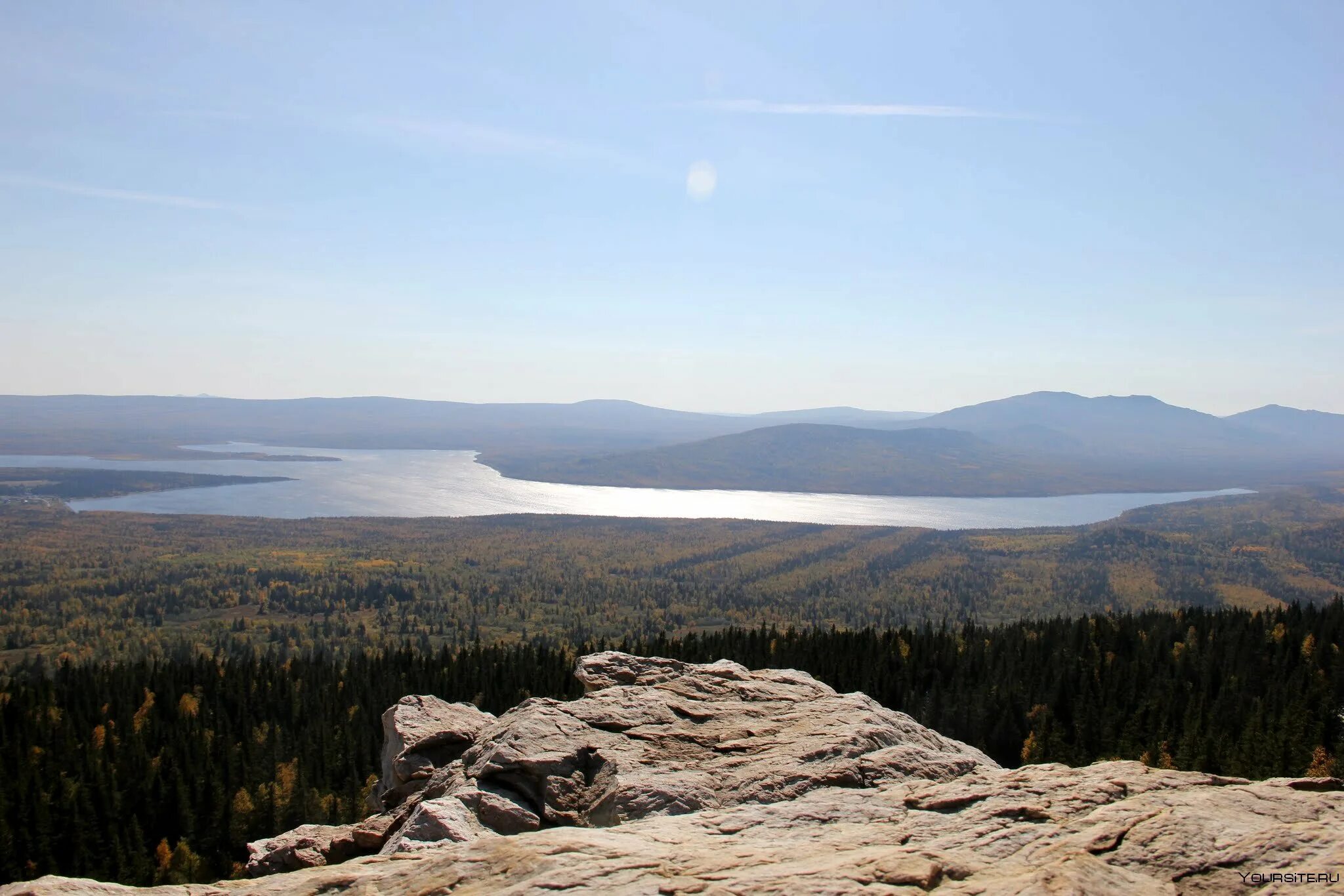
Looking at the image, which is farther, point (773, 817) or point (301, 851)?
point (301, 851)

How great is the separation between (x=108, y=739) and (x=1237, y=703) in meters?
109

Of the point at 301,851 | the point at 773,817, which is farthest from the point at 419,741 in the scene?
the point at 773,817

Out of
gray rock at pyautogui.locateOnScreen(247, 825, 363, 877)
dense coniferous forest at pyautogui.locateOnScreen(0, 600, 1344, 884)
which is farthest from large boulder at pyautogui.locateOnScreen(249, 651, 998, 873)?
dense coniferous forest at pyautogui.locateOnScreen(0, 600, 1344, 884)

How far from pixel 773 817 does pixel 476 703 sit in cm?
7292

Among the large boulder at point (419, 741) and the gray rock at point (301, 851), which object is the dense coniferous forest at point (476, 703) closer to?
the large boulder at point (419, 741)

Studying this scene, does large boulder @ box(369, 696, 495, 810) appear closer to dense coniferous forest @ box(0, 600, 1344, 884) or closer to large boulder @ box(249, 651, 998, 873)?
large boulder @ box(249, 651, 998, 873)

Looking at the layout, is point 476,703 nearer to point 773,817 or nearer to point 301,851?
point 301,851

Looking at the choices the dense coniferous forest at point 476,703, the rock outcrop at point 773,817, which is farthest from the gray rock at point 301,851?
the dense coniferous forest at point 476,703

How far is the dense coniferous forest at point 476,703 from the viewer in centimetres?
6769

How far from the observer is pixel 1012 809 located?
20188mm

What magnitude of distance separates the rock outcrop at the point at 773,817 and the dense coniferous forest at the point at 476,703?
4836 cm

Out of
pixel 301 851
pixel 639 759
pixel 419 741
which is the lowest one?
pixel 301 851

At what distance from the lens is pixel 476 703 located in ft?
291

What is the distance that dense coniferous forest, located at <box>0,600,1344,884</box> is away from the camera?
6769 centimetres
